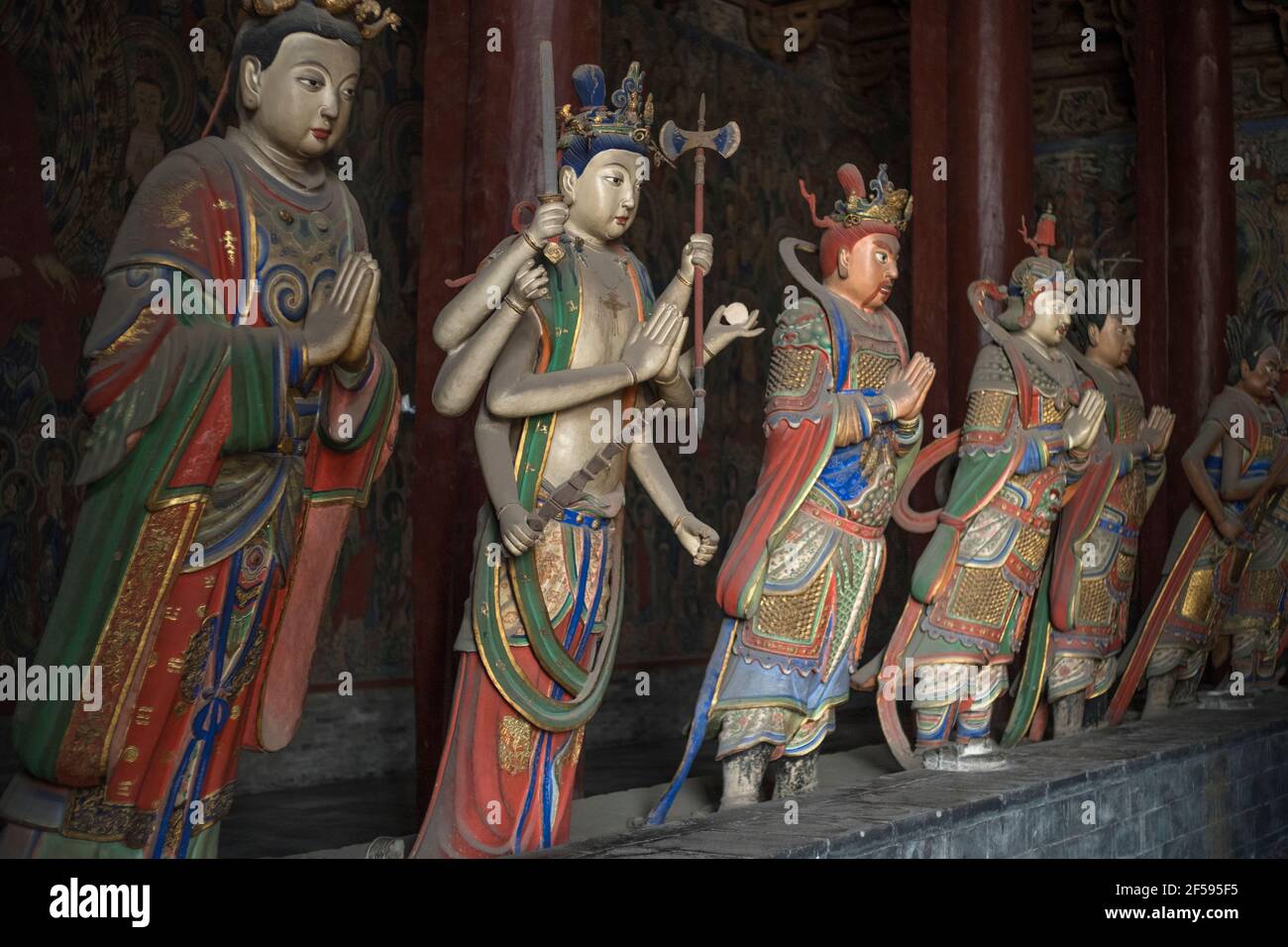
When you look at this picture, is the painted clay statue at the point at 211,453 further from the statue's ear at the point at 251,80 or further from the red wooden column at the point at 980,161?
the red wooden column at the point at 980,161

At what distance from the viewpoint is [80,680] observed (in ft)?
10.2

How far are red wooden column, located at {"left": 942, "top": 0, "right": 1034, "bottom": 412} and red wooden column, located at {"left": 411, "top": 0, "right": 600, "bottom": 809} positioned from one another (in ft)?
10.3

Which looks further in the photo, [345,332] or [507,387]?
[507,387]

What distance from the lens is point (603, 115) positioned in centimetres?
422

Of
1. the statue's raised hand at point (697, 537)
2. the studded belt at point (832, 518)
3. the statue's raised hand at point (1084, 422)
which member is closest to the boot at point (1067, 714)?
the statue's raised hand at point (1084, 422)

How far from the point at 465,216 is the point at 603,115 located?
1.31 meters

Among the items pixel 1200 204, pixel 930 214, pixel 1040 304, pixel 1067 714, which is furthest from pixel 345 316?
pixel 1200 204

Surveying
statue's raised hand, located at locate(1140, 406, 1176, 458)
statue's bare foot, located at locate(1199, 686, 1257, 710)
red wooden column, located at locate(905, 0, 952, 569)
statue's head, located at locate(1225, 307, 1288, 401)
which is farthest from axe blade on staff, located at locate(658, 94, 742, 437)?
statue's bare foot, located at locate(1199, 686, 1257, 710)

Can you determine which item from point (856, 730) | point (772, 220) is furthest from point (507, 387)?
point (772, 220)

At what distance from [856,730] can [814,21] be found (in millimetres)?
5380

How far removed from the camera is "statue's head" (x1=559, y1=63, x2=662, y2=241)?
4.21 meters
